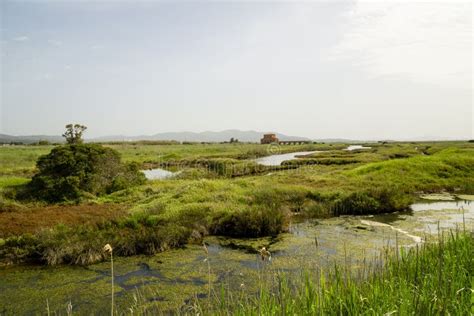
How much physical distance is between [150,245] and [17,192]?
11344 millimetres

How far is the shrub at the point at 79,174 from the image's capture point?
17844 millimetres

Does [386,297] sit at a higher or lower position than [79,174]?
lower

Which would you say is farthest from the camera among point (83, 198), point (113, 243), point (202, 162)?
point (202, 162)

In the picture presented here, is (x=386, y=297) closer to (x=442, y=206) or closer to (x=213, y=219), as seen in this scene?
(x=213, y=219)

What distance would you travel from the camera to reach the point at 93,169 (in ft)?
64.9

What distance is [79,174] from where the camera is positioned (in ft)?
60.9

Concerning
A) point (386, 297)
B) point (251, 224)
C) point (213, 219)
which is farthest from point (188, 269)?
point (386, 297)

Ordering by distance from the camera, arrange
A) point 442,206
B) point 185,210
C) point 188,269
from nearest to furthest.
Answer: point 188,269, point 185,210, point 442,206

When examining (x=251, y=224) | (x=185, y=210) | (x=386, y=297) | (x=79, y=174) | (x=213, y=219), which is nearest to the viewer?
(x=386, y=297)

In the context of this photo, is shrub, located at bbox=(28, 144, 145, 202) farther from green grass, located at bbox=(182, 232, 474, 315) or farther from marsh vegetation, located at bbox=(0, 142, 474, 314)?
green grass, located at bbox=(182, 232, 474, 315)

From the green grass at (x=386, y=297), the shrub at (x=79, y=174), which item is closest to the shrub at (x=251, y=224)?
the green grass at (x=386, y=297)

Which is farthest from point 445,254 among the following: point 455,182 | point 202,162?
point 202,162

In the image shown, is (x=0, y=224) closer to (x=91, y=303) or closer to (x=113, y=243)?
(x=113, y=243)

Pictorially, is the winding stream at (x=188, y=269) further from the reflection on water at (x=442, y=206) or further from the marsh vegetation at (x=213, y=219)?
the reflection on water at (x=442, y=206)
